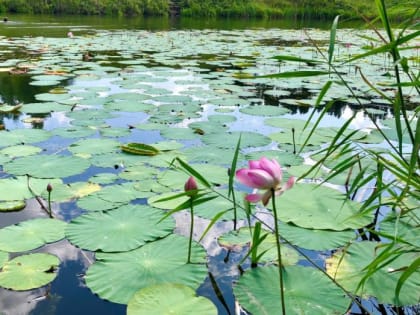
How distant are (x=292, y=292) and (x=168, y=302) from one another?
38 centimetres

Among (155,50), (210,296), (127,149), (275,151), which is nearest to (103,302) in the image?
(210,296)

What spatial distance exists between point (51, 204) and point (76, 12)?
22.5 meters

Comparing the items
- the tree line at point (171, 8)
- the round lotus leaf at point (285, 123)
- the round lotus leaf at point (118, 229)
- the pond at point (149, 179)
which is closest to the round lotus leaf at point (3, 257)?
the pond at point (149, 179)

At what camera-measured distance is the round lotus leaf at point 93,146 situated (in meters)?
2.48

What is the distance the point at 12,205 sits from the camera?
71.8 inches

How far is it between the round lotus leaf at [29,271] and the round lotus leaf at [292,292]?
64 cm

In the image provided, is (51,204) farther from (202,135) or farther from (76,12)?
(76,12)

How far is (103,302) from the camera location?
127 cm

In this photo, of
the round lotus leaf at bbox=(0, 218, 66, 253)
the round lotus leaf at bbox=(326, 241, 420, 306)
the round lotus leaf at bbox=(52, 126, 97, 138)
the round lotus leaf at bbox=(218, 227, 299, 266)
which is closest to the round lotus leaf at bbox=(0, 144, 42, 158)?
the round lotus leaf at bbox=(52, 126, 97, 138)

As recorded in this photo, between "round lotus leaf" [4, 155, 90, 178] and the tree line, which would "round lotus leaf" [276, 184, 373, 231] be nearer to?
"round lotus leaf" [4, 155, 90, 178]

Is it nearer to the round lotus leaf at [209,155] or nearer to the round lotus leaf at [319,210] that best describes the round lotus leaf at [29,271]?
the round lotus leaf at [319,210]

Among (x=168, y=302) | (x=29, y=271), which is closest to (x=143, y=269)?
(x=168, y=302)

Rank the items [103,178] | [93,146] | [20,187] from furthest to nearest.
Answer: [93,146] < [103,178] < [20,187]

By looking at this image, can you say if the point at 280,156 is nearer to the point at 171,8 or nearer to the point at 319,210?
the point at 319,210
